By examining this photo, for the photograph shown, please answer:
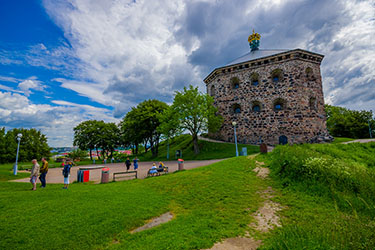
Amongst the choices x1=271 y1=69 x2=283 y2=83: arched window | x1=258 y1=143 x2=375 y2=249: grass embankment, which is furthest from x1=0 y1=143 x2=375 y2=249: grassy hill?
x1=271 y1=69 x2=283 y2=83: arched window

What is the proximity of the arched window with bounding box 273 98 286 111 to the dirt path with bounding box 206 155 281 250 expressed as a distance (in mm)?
22165

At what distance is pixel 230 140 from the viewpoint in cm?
2848

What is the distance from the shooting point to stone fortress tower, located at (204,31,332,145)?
2461 centimetres

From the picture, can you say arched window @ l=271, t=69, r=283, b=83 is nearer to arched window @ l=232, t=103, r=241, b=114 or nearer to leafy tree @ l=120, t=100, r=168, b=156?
arched window @ l=232, t=103, r=241, b=114

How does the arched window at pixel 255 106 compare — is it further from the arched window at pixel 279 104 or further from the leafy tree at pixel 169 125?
the leafy tree at pixel 169 125

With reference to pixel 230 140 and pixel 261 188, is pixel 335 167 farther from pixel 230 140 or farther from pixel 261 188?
pixel 230 140

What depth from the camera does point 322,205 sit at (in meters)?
5.45

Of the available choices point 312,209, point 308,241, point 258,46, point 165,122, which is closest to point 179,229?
point 308,241

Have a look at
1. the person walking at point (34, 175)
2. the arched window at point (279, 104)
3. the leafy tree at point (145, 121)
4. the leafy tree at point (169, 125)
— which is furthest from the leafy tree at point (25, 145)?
the arched window at point (279, 104)

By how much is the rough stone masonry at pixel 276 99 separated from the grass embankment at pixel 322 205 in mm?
17439

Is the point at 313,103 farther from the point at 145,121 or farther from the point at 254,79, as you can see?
→ the point at 145,121

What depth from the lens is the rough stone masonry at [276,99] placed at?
80.7 ft

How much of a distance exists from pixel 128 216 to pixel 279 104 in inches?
1092

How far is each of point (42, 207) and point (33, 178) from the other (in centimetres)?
415
